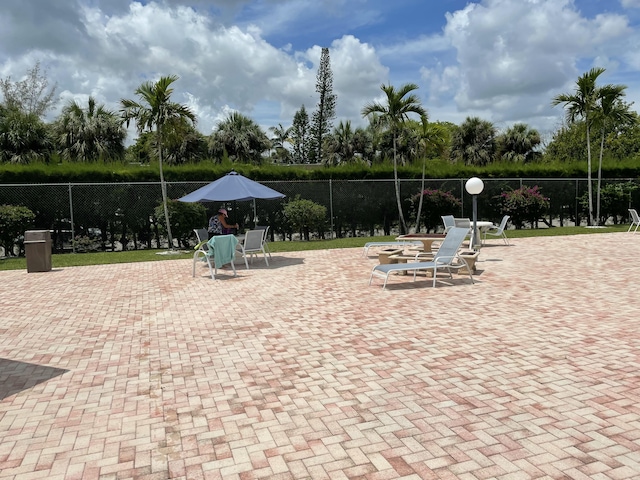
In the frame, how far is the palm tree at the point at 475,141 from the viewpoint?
37688 millimetres

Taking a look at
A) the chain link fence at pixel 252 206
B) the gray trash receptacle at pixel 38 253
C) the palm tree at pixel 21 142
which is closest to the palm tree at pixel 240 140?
the palm tree at pixel 21 142

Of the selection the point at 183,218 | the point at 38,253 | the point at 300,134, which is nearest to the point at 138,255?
the point at 183,218

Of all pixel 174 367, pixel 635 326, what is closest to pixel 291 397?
pixel 174 367

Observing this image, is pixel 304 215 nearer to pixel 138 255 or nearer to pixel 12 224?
pixel 138 255

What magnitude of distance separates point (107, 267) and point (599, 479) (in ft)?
38.2

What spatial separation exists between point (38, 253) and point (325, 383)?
9.64m

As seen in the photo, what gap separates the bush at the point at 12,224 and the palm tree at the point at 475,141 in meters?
30.4

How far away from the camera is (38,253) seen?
37.1 ft

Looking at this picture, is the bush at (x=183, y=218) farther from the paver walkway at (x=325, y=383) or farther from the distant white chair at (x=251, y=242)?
the paver walkway at (x=325, y=383)

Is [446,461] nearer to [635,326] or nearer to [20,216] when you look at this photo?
[635,326]

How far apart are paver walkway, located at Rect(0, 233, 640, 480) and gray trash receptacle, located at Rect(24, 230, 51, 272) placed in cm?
318

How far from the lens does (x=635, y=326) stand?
585 centimetres

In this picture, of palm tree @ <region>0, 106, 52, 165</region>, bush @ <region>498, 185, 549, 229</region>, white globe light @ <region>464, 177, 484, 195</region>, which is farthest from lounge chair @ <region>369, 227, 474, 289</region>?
palm tree @ <region>0, 106, 52, 165</region>

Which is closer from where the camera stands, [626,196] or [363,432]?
[363,432]
